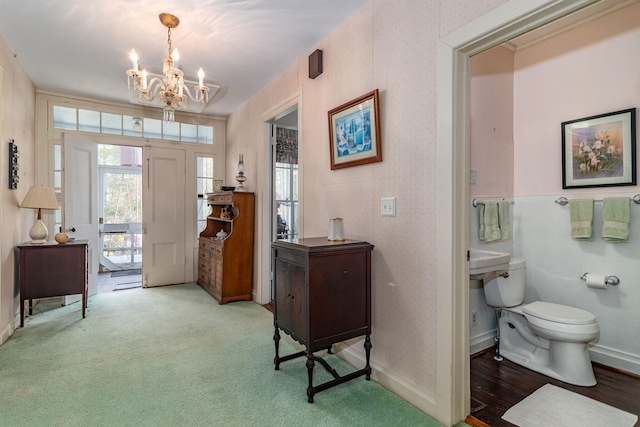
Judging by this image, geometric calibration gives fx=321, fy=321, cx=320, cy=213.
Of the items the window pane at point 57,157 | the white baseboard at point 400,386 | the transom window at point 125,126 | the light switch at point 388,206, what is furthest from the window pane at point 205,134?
the white baseboard at point 400,386

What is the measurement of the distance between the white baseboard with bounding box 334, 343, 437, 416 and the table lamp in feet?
11.1

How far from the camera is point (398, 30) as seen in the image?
6.62 feet

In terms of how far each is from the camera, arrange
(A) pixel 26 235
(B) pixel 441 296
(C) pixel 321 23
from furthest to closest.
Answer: (A) pixel 26 235
(C) pixel 321 23
(B) pixel 441 296

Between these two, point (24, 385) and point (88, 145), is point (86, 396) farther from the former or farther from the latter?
point (88, 145)

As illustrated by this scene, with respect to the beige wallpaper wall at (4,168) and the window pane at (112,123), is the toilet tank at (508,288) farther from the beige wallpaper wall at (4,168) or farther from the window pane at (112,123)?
the window pane at (112,123)

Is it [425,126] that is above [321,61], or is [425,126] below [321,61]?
below

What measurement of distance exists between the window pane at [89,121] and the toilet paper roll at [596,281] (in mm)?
5643

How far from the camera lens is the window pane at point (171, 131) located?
4.73 meters

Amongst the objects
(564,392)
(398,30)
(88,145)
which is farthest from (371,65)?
(88,145)

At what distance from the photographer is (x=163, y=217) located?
469 cm

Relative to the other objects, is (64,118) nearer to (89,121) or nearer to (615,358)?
(89,121)

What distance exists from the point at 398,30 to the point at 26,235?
4.23m

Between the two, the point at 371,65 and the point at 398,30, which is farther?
the point at 371,65

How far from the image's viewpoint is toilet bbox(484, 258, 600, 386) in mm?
2148
